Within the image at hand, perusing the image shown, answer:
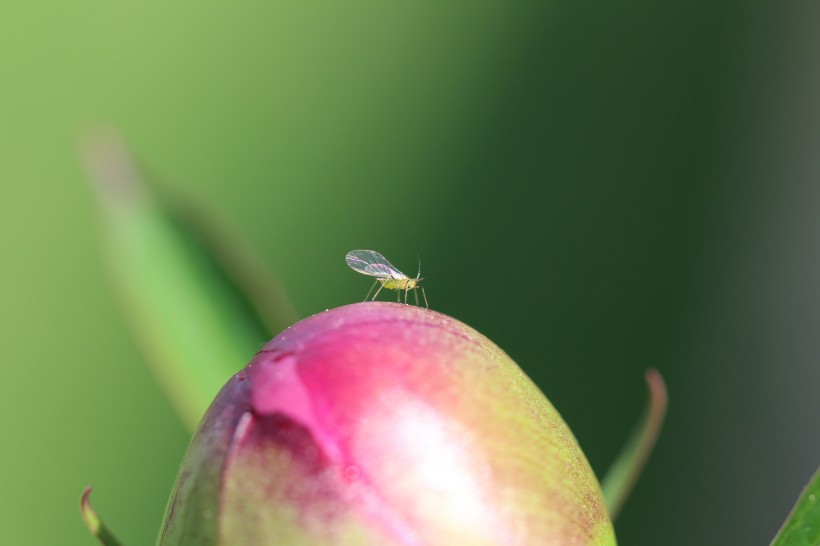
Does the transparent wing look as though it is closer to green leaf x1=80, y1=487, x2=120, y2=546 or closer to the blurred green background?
green leaf x1=80, y1=487, x2=120, y2=546

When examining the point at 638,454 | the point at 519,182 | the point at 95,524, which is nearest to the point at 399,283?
the point at 638,454

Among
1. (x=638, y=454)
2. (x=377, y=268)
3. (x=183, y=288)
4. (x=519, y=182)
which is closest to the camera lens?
(x=638, y=454)

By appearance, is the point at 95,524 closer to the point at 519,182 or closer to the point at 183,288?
the point at 183,288

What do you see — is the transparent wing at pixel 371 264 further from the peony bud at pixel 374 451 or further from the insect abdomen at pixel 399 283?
the peony bud at pixel 374 451

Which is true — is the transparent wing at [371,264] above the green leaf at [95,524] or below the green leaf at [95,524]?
below

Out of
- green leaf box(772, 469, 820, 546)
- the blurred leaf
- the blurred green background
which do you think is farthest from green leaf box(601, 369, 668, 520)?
the blurred green background

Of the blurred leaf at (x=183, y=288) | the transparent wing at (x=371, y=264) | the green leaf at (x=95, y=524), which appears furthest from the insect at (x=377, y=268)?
the green leaf at (x=95, y=524)
